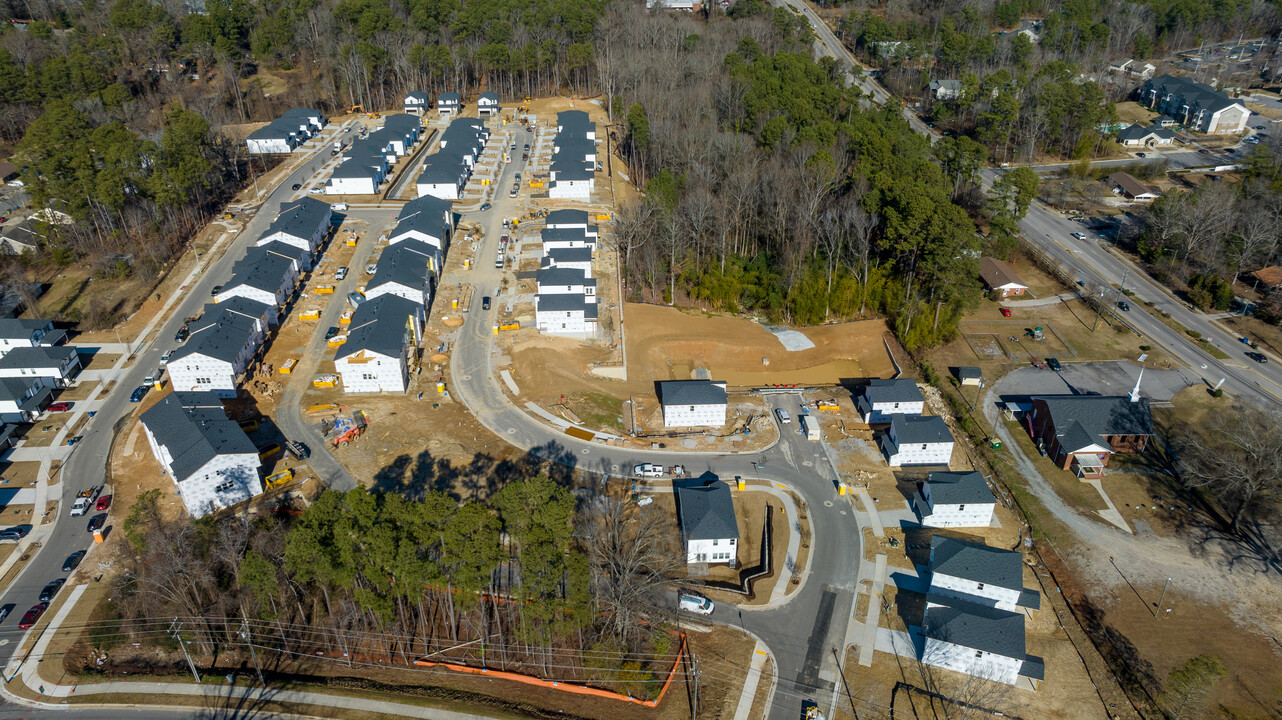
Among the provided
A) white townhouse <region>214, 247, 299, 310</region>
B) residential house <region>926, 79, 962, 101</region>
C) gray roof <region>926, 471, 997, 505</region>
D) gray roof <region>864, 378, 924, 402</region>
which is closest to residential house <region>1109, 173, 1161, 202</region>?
residential house <region>926, 79, 962, 101</region>

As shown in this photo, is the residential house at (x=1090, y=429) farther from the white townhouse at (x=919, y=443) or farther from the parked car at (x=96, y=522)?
the parked car at (x=96, y=522)

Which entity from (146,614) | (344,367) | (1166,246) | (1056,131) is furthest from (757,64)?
(146,614)

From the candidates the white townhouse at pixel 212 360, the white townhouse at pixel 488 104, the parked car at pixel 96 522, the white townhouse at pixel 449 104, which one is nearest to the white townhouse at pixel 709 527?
the parked car at pixel 96 522

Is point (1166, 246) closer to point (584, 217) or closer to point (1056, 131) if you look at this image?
point (1056, 131)

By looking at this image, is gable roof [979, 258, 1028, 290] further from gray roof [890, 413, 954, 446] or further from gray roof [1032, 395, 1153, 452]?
gray roof [890, 413, 954, 446]

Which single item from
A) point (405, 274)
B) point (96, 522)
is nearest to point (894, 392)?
point (405, 274)

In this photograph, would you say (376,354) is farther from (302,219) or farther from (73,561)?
(302,219)

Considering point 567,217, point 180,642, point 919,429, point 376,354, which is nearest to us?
point 180,642
